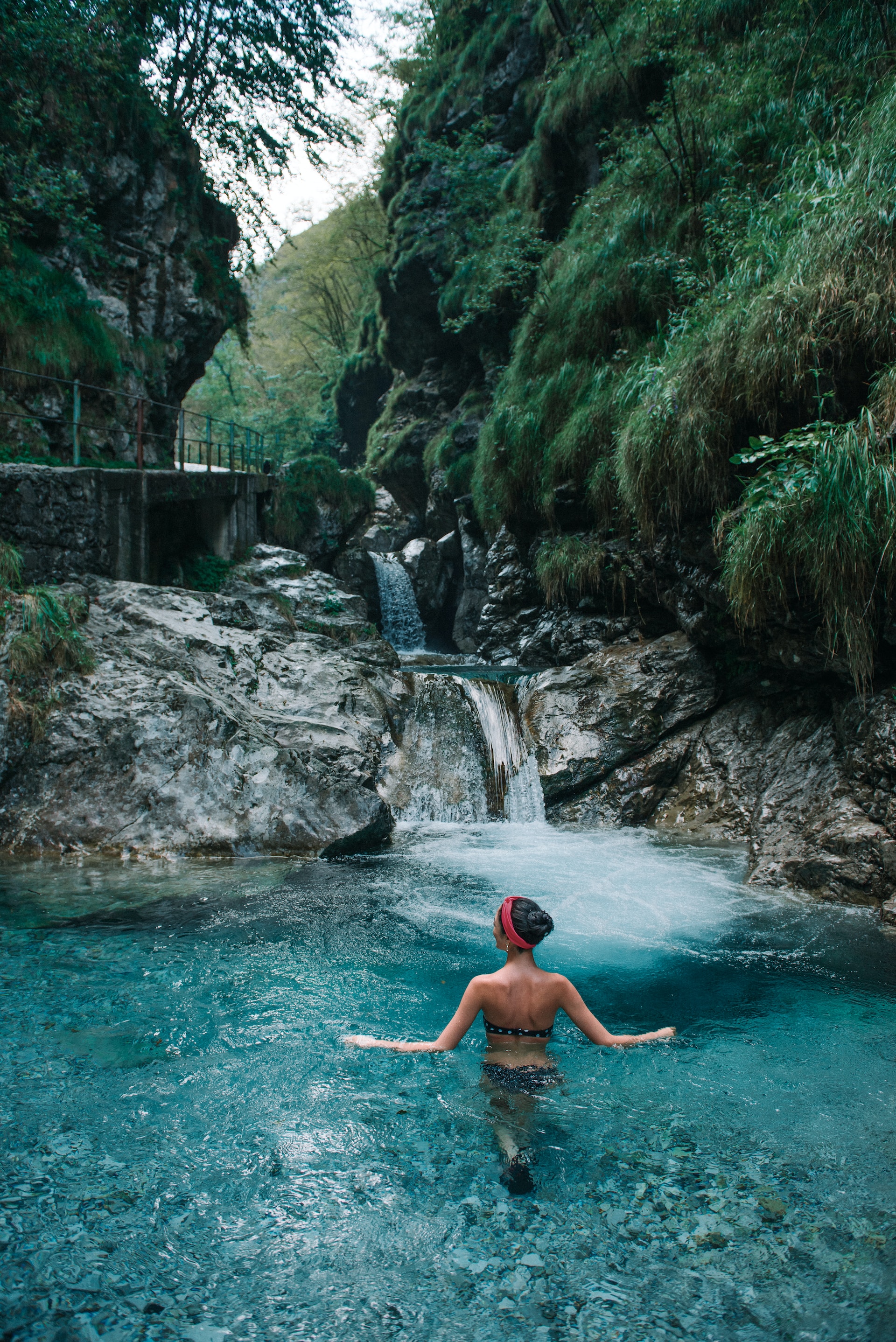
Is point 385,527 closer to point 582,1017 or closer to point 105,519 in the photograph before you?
point 105,519

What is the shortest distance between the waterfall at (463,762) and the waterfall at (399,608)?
27.4 ft

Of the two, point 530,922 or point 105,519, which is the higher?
point 105,519

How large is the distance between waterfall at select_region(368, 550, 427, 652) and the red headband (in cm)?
1458

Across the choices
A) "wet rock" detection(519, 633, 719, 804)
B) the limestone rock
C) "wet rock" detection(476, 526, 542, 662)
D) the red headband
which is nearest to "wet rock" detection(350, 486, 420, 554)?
the limestone rock

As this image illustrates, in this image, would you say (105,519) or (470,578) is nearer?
(105,519)

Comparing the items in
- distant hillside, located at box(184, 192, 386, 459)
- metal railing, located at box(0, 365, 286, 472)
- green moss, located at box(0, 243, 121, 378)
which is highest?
distant hillside, located at box(184, 192, 386, 459)

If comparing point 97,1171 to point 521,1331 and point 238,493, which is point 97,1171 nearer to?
point 521,1331

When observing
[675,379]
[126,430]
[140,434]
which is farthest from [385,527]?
[675,379]

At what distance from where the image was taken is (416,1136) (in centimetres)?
277

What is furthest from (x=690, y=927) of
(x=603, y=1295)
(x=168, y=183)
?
(x=168, y=183)

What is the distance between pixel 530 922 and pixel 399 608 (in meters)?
15.2

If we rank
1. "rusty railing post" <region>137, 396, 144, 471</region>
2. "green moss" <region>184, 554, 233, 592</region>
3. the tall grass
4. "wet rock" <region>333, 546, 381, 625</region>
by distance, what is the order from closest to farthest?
the tall grass
"rusty railing post" <region>137, 396, 144, 471</region>
"green moss" <region>184, 554, 233, 592</region>
"wet rock" <region>333, 546, 381, 625</region>

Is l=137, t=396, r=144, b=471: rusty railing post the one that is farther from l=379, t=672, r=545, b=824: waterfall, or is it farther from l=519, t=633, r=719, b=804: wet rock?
l=519, t=633, r=719, b=804: wet rock

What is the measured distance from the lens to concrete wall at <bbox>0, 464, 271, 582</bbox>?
827cm
